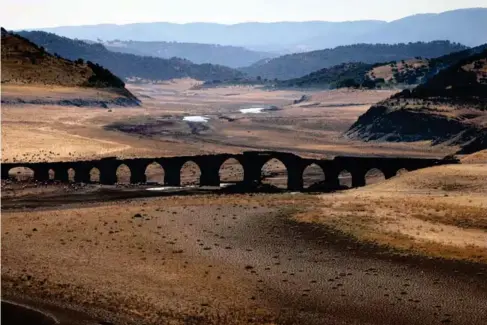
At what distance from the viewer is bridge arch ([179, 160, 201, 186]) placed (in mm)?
89781

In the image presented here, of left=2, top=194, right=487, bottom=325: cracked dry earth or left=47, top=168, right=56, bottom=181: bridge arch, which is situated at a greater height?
left=2, top=194, right=487, bottom=325: cracked dry earth

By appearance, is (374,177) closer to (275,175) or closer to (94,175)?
(275,175)

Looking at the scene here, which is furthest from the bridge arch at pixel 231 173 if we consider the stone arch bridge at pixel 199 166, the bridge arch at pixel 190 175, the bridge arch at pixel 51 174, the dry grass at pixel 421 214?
the dry grass at pixel 421 214

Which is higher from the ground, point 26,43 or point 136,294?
point 26,43

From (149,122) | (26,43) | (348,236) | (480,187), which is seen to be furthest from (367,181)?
(26,43)

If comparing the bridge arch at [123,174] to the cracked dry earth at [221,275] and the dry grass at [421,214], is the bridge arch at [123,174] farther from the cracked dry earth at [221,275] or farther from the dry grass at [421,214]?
the cracked dry earth at [221,275]

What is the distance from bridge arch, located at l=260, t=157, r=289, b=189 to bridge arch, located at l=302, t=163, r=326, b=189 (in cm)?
240

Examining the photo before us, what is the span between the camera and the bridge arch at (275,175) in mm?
89562

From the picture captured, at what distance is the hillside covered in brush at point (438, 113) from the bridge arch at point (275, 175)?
4142 centimetres

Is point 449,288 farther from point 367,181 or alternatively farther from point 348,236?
point 367,181

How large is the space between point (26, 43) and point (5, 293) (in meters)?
153

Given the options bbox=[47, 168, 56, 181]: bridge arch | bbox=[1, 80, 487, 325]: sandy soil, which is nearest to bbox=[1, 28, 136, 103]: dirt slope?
bbox=[47, 168, 56, 181]: bridge arch

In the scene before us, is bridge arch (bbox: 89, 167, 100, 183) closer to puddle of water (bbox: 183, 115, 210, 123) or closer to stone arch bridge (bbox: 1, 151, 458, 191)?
stone arch bridge (bbox: 1, 151, 458, 191)

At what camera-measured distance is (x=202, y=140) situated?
13750cm
